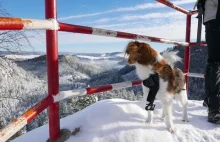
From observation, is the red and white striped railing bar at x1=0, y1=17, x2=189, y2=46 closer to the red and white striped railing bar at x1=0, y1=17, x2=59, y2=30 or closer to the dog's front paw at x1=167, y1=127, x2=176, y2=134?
the red and white striped railing bar at x1=0, y1=17, x2=59, y2=30

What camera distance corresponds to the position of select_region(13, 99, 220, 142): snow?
2467mm

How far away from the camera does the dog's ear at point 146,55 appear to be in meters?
2.73

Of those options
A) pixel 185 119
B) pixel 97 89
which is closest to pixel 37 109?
pixel 97 89

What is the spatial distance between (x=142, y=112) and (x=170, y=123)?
406mm

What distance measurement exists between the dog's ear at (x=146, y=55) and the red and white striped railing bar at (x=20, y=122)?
1.03m

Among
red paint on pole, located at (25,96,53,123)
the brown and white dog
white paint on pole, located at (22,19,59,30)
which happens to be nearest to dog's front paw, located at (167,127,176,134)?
the brown and white dog

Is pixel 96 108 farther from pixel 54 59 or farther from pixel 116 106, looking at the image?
pixel 54 59

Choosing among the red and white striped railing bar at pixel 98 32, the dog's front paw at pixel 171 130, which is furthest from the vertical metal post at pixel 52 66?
the dog's front paw at pixel 171 130

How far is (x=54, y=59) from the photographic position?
7.10 feet

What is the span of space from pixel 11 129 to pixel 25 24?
63cm

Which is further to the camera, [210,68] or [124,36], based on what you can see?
[210,68]

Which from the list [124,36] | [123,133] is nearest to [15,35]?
[124,36]

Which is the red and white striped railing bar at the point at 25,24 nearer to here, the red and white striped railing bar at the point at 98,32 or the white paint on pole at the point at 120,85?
the red and white striped railing bar at the point at 98,32

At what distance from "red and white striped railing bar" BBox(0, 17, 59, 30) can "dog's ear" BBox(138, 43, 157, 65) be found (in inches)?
39.5
